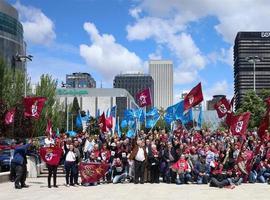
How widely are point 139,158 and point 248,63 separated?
65220 millimetres

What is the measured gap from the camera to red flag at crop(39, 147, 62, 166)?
20.0m

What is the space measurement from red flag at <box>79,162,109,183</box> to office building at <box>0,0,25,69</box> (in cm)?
7706

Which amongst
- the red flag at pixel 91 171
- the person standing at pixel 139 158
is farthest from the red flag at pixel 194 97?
the red flag at pixel 91 171

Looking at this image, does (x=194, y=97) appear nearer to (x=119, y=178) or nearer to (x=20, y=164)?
(x=119, y=178)

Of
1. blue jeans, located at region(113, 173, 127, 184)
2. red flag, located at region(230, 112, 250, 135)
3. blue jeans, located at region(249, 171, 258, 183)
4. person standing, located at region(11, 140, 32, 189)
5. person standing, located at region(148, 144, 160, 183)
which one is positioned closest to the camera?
person standing, located at region(11, 140, 32, 189)

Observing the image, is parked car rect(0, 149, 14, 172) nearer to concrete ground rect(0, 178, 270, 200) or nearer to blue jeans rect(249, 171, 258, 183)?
concrete ground rect(0, 178, 270, 200)

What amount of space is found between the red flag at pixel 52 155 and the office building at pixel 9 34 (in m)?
77.6

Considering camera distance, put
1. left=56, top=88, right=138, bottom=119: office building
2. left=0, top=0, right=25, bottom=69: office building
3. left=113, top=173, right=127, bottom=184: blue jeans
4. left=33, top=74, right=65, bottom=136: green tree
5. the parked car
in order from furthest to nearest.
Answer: left=56, top=88, right=138, bottom=119: office building → left=0, top=0, right=25, bottom=69: office building → left=33, top=74, right=65, bottom=136: green tree → the parked car → left=113, top=173, right=127, bottom=184: blue jeans

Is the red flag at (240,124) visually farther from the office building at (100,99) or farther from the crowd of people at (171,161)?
the office building at (100,99)

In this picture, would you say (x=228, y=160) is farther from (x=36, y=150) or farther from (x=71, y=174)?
(x=36, y=150)

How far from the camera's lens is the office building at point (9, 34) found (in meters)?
97.9

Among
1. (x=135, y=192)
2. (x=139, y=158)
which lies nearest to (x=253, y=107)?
(x=139, y=158)

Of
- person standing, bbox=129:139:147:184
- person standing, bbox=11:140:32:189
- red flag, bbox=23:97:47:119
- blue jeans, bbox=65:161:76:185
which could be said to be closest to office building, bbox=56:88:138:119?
red flag, bbox=23:97:47:119


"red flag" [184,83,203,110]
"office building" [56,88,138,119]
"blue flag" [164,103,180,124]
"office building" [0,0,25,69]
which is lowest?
"blue flag" [164,103,180,124]
